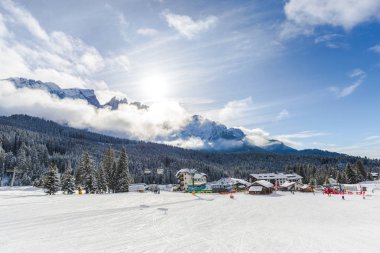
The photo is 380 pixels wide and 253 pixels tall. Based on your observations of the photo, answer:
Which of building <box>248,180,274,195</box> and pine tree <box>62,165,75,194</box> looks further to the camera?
building <box>248,180,274,195</box>

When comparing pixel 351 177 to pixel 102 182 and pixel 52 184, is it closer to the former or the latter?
pixel 102 182

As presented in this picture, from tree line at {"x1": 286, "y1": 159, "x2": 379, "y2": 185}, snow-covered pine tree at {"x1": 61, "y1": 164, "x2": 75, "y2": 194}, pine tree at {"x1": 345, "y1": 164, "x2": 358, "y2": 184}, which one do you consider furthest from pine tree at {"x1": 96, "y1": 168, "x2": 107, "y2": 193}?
pine tree at {"x1": 345, "y1": 164, "x2": 358, "y2": 184}

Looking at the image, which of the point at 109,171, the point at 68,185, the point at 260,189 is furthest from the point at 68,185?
the point at 260,189

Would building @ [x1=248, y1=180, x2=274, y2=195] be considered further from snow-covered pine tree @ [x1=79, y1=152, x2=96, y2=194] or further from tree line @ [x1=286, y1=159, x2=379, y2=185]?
snow-covered pine tree @ [x1=79, y1=152, x2=96, y2=194]

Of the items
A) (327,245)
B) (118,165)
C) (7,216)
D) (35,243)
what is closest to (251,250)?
(327,245)

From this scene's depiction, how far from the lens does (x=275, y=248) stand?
58.0 ft

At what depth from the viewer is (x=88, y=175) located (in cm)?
7075

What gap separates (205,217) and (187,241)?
40.1ft

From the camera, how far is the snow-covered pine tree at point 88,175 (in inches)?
2773

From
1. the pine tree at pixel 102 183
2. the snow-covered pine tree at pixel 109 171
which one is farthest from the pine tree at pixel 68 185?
the snow-covered pine tree at pixel 109 171

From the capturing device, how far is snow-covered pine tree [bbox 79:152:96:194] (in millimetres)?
70438

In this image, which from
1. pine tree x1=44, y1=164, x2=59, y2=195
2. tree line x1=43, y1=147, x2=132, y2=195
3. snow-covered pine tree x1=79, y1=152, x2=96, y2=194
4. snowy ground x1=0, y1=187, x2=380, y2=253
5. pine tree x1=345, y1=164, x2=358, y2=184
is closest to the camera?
snowy ground x1=0, y1=187, x2=380, y2=253

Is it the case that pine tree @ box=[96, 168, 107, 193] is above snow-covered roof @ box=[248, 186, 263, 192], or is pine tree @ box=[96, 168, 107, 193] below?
above

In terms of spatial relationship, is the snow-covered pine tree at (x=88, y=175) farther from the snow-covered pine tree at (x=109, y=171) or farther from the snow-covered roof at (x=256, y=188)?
the snow-covered roof at (x=256, y=188)
